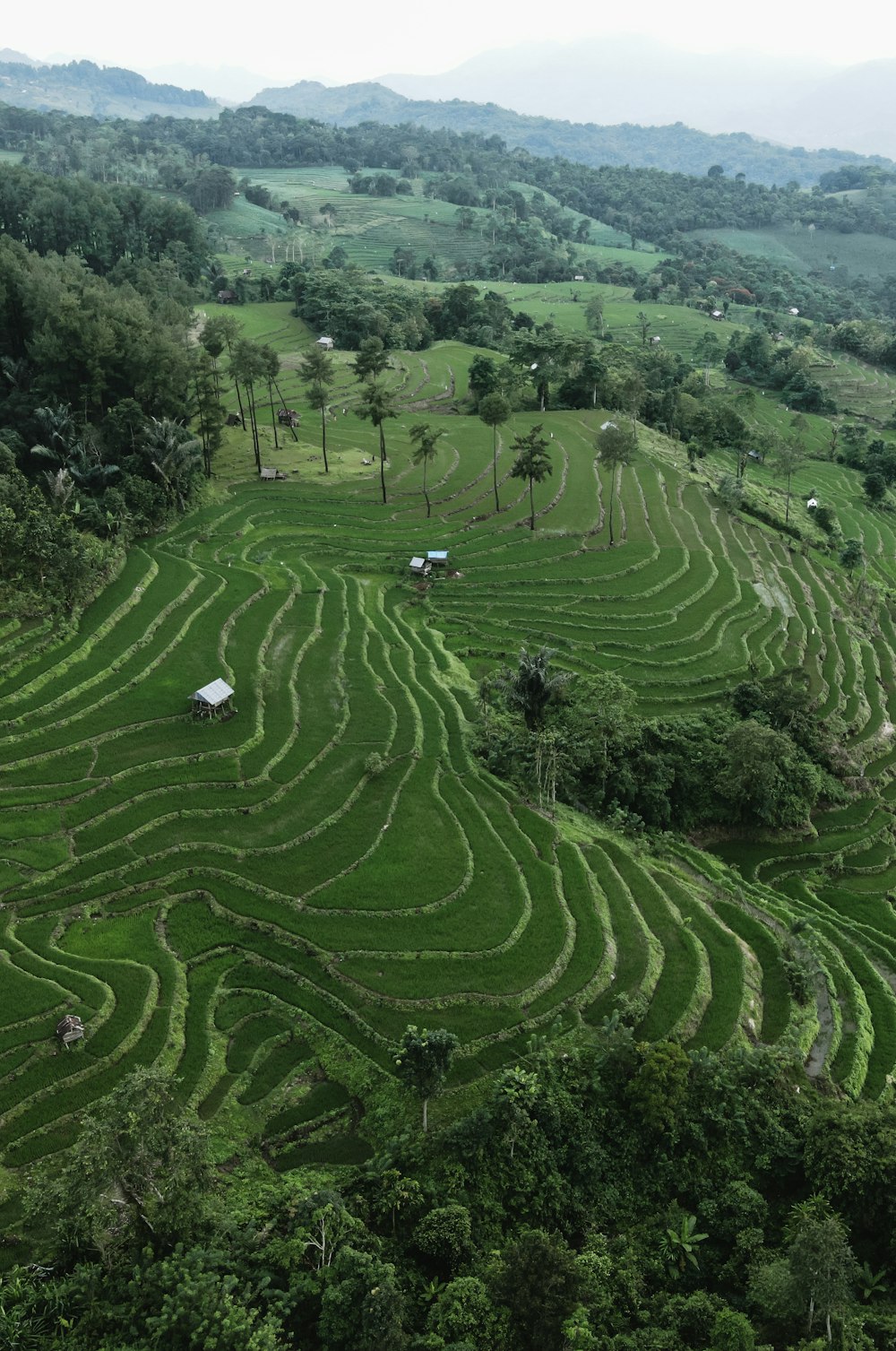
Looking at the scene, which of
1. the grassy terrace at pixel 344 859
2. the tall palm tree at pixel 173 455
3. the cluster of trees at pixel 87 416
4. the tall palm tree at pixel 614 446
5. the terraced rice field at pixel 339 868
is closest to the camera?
the terraced rice field at pixel 339 868

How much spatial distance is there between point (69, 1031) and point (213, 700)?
16691 mm

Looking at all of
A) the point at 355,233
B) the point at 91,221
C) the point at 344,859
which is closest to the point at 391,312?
the point at 91,221

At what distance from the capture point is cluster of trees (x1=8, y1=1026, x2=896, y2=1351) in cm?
1938

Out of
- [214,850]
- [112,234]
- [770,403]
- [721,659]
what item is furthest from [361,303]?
[214,850]

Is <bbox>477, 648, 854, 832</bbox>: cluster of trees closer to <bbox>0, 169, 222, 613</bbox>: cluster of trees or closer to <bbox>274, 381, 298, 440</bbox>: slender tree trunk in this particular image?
<bbox>0, 169, 222, 613</bbox>: cluster of trees

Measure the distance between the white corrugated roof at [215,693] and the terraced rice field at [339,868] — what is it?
1.33 metres

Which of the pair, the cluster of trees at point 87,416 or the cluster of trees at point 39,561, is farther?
the cluster of trees at point 87,416

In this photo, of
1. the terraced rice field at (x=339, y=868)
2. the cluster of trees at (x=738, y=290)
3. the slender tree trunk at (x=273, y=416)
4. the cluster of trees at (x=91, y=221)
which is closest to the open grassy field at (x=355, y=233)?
the cluster of trees at (x=738, y=290)

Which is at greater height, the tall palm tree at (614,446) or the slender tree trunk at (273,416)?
the tall palm tree at (614,446)

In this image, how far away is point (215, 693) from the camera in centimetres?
3925

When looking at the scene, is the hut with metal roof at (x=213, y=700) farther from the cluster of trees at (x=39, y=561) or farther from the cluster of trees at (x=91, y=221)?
the cluster of trees at (x=91, y=221)

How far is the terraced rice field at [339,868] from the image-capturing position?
26875 mm

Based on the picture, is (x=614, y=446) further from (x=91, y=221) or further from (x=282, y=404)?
Answer: (x=91, y=221)

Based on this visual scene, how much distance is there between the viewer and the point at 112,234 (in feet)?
358
